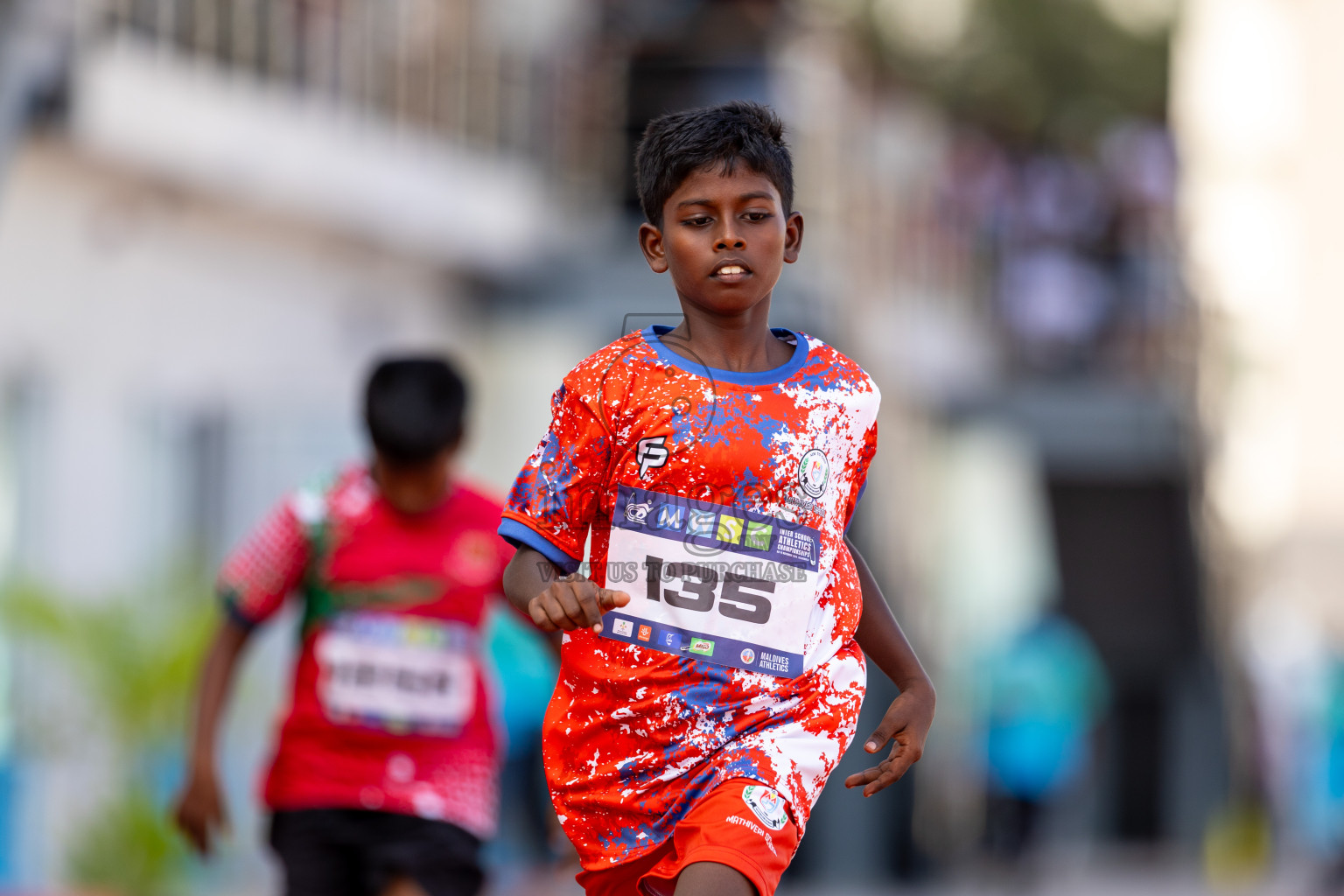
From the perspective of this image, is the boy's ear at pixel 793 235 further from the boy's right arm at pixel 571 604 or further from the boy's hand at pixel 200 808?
the boy's hand at pixel 200 808

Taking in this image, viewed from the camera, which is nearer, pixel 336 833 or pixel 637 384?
pixel 637 384

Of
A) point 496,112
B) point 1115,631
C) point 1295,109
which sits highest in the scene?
point 1295,109

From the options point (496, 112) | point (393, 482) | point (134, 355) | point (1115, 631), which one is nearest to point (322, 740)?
point (393, 482)

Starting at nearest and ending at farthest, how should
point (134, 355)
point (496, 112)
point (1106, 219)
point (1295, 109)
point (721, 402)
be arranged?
point (721, 402) < point (134, 355) < point (496, 112) < point (1106, 219) < point (1295, 109)

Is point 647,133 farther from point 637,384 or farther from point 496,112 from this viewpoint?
point 496,112

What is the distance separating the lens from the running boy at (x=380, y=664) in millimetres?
5203

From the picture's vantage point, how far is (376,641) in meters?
5.24

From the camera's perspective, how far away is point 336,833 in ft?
17.1

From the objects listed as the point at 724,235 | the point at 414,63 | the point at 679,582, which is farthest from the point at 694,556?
the point at 414,63

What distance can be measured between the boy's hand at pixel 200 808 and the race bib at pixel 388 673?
0.33m

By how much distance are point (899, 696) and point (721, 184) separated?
894 millimetres

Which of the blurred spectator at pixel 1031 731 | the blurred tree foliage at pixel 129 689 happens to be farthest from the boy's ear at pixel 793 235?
the blurred spectator at pixel 1031 731

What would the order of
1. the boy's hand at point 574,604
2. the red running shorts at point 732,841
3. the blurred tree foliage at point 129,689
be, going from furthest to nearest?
the blurred tree foliage at point 129,689
the red running shorts at point 732,841
the boy's hand at point 574,604

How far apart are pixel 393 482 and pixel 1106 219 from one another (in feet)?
58.4
